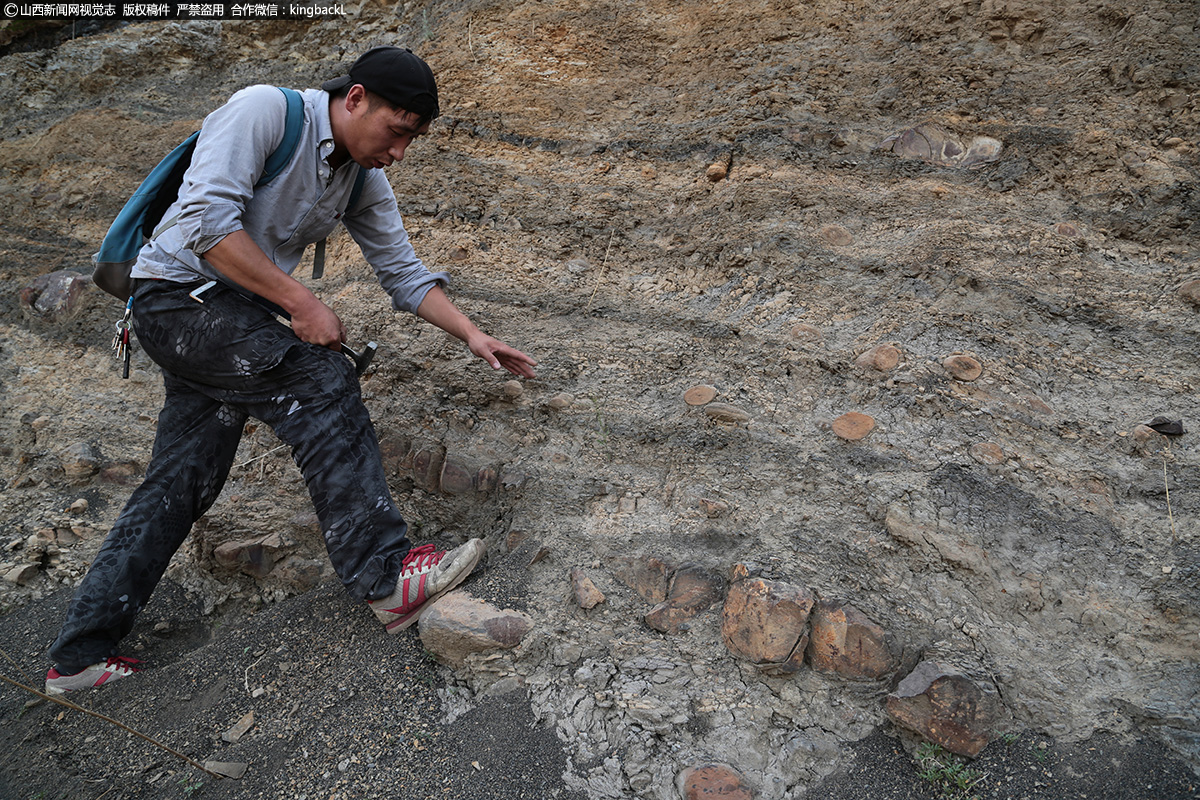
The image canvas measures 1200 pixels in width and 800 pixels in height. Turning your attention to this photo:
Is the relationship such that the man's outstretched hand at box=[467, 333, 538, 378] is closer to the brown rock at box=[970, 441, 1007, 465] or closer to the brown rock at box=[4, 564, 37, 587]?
the brown rock at box=[970, 441, 1007, 465]

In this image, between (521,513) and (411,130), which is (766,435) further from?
(411,130)

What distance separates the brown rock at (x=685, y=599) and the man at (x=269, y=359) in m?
0.57

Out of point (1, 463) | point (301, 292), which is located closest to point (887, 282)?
point (301, 292)

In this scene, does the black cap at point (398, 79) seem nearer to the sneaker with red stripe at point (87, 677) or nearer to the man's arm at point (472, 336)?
the man's arm at point (472, 336)

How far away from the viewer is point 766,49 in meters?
3.06

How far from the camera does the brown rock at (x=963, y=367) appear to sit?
84.0 inches

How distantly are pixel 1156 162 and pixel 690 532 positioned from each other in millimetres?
2069

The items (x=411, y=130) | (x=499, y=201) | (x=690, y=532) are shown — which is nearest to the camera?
(x=411, y=130)

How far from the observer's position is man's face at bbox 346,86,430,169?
1806 mm

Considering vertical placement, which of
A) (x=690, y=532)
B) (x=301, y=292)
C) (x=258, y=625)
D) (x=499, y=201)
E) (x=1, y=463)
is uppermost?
(x=301, y=292)

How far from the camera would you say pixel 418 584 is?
184cm

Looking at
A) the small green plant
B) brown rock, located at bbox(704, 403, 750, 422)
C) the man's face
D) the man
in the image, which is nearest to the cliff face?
brown rock, located at bbox(704, 403, 750, 422)

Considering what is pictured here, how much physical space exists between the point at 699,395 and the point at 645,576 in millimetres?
700

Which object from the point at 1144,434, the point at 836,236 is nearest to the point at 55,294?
the point at 836,236
